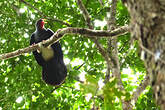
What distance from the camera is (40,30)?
17.7 feet

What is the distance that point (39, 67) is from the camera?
5.25 meters

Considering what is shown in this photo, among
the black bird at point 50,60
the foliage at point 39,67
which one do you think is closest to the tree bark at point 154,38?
the foliage at point 39,67

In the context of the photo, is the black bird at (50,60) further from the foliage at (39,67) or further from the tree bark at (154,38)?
the tree bark at (154,38)

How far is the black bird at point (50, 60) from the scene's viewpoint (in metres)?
4.61

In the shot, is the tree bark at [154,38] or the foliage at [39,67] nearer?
the tree bark at [154,38]

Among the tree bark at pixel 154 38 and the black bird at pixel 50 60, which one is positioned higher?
the black bird at pixel 50 60

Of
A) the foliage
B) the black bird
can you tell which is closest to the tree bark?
the foliage

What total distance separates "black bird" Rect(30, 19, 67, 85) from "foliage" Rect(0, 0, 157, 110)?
184 millimetres

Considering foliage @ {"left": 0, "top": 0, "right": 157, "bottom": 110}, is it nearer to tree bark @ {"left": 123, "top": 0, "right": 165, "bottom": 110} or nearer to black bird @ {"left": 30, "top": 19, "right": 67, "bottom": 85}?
black bird @ {"left": 30, "top": 19, "right": 67, "bottom": 85}

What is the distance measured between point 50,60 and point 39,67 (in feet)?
1.02

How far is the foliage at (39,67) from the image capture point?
4387mm

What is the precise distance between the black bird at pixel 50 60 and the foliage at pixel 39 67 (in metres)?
0.18

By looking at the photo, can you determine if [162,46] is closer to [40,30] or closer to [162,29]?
[162,29]

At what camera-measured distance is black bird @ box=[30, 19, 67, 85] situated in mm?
4605
